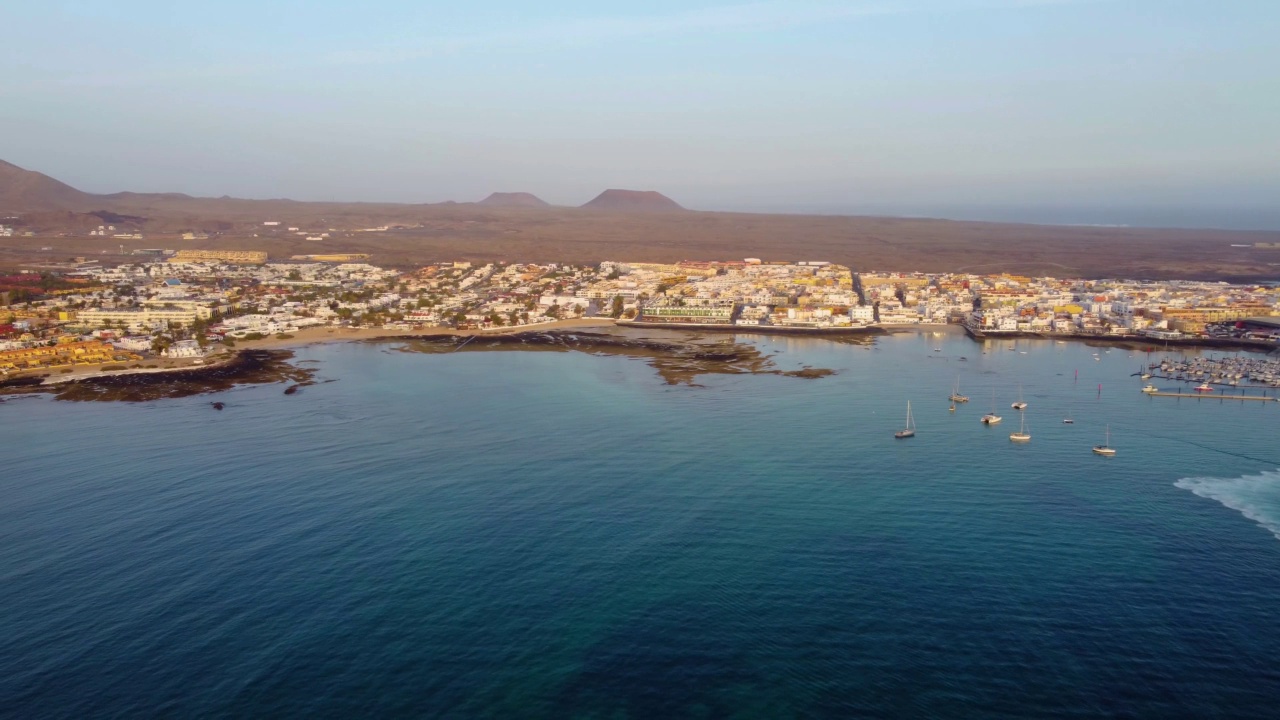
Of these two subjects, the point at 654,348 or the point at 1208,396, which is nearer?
the point at 1208,396

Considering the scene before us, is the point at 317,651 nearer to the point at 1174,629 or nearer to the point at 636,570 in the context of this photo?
the point at 636,570

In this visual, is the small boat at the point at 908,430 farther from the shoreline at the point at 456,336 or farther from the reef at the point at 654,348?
the shoreline at the point at 456,336

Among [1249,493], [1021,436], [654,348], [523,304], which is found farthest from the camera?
[523,304]

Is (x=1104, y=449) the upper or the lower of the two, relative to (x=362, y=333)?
lower

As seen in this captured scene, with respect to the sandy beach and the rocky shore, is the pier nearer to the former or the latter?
the sandy beach

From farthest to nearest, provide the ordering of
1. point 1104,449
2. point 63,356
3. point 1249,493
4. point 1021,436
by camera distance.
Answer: point 63,356 → point 1021,436 → point 1104,449 → point 1249,493

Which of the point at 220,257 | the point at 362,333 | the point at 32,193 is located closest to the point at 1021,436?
the point at 362,333

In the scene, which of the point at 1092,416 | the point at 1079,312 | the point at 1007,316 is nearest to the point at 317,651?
the point at 1092,416

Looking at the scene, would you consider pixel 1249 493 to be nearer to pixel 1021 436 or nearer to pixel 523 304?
pixel 1021 436
